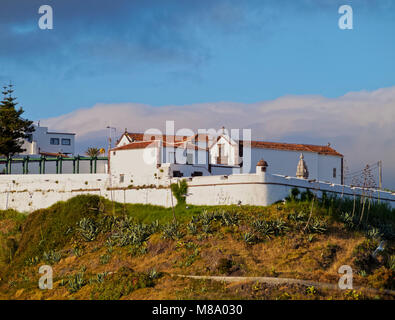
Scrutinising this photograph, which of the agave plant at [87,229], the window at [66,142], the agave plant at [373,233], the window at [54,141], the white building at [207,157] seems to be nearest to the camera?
the agave plant at [373,233]

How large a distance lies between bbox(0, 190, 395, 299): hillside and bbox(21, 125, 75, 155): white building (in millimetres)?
26765

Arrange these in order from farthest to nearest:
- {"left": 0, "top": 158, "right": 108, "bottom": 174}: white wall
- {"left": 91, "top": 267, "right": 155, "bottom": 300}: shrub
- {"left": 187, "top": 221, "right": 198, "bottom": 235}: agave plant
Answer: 1. {"left": 0, "top": 158, "right": 108, "bottom": 174}: white wall
2. {"left": 187, "top": 221, "right": 198, "bottom": 235}: agave plant
3. {"left": 91, "top": 267, "right": 155, "bottom": 300}: shrub

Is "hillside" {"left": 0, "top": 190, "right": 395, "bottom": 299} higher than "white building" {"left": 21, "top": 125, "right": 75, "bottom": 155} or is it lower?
lower

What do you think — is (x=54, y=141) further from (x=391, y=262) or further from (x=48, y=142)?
(x=391, y=262)

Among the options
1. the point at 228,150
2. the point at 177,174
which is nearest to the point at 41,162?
the point at 228,150

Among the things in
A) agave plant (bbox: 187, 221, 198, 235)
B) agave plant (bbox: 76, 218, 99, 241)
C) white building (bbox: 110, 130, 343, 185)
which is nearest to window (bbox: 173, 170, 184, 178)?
white building (bbox: 110, 130, 343, 185)

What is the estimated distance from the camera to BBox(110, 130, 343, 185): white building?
48219mm

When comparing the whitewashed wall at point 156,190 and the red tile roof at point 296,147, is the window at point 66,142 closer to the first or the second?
the whitewashed wall at point 156,190

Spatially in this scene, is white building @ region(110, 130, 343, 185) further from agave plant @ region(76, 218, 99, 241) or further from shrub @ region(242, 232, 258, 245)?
shrub @ region(242, 232, 258, 245)

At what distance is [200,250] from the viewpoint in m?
36.8

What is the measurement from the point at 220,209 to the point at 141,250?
21.0 ft

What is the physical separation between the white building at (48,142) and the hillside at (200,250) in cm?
2676

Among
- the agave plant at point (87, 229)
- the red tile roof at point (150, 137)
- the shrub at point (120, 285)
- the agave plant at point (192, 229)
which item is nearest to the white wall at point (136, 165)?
the agave plant at point (87, 229)

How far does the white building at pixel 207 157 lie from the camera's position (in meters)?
48.2
